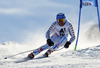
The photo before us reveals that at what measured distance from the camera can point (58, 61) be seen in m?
6.29

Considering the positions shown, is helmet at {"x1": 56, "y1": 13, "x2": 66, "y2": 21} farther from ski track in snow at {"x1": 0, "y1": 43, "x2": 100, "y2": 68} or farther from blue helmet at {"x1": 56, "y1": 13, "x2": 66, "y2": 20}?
ski track in snow at {"x1": 0, "y1": 43, "x2": 100, "y2": 68}

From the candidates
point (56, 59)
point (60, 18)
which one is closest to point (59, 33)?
point (60, 18)

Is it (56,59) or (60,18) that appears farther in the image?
(60,18)

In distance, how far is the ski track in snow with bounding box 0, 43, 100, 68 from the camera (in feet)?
18.4

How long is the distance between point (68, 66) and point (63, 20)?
2.36m

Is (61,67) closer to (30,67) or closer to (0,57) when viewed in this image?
(30,67)

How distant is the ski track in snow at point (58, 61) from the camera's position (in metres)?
5.61

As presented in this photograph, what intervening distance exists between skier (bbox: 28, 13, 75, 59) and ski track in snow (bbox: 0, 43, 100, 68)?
258 millimetres

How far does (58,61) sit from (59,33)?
1592mm

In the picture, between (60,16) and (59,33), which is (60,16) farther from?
(59,33)

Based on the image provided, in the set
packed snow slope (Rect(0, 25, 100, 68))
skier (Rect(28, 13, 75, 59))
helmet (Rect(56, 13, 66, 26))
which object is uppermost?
helmet (Rect(56, 13, 66, 26))

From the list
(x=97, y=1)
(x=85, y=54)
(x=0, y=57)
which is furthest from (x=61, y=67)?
(x=97, y=1)

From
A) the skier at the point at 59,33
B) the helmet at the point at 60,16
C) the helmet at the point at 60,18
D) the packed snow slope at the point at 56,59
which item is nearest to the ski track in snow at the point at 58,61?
the packed snow slope at the point at 56,59

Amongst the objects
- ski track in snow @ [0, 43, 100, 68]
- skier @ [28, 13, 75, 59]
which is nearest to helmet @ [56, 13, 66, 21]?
skier @ [28, 13, 75, 59]
